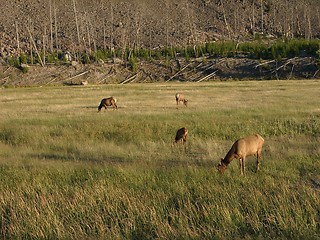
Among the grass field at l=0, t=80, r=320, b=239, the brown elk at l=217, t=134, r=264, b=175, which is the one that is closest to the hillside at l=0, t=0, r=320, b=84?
the grass field at l=0, t=80, r=320, b=239

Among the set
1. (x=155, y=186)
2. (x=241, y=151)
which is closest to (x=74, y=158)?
(x=155, y=186)

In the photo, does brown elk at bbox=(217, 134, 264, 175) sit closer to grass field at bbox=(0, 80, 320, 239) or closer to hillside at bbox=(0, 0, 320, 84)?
grass field at bbox=(0, 80, 320, 239)

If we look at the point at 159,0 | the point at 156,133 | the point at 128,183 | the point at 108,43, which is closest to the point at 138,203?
the point at 128,183

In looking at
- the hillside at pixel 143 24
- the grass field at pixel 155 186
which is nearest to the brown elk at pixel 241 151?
the grass field at pixel 155 186

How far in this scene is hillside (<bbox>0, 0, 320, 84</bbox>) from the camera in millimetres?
110562

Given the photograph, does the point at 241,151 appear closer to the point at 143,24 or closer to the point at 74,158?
the point at 74,158

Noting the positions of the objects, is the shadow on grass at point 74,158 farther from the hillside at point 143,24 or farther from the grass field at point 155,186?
the hillside at point 143,24

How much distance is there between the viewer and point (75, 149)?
15.8 m

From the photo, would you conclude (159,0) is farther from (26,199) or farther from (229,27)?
(26,199)

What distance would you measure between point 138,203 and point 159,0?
15245 cm

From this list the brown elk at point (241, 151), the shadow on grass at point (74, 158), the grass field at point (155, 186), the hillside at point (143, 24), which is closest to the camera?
the grass field at point (155, 186)

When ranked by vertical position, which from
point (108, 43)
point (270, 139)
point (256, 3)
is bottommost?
point (270, 139)

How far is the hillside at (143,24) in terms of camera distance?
110562 millimetres

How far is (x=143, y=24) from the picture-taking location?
5202 inches
